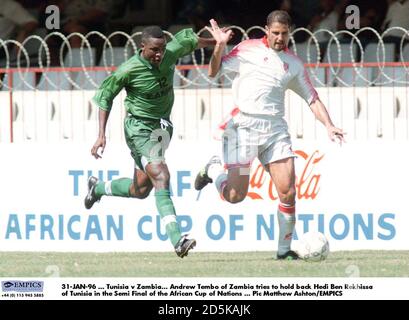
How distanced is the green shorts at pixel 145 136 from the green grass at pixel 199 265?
3.38 feet

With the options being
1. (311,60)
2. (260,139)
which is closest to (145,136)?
(260,139)

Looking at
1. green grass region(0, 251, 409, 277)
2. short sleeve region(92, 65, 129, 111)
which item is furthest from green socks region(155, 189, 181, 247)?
short sleeve region(92, 65, 129, 111)

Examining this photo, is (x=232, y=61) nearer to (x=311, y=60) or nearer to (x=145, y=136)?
(x=145, y=136)

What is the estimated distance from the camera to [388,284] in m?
15.1

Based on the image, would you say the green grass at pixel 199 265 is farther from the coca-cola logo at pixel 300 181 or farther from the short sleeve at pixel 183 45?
the short sleeve at pixel 183 45

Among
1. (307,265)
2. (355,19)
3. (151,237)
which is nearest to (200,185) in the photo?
(151,237)

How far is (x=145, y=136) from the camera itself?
16.1 metres

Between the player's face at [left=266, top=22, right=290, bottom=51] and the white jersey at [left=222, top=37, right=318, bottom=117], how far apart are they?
0.49ft

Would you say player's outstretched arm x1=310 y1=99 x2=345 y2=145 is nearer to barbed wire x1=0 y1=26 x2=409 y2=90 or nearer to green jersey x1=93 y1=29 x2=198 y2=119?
green jersey x1=93 y1=29 x2=198 y2=119

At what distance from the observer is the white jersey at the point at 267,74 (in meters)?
16.0

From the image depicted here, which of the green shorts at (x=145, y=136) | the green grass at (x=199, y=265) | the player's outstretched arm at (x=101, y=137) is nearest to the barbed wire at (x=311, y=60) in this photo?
the green shorts at (x=145, y=136)

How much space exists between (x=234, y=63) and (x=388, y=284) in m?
2.76

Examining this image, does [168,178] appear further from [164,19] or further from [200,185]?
[164,19]

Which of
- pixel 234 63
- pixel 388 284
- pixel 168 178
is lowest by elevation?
pixel 388 284
